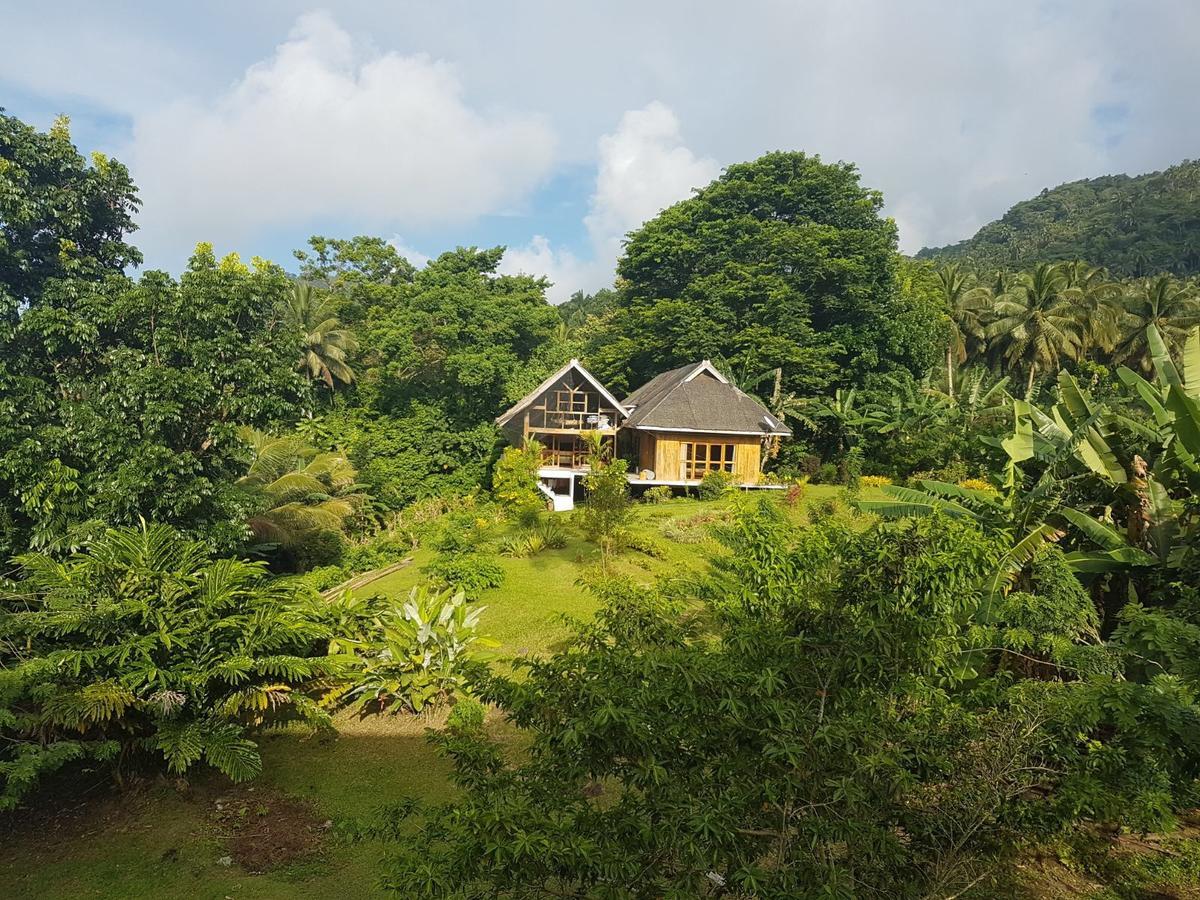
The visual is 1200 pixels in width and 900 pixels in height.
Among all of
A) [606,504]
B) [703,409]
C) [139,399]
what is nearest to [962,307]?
[703,409]

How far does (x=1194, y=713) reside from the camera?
454 cm

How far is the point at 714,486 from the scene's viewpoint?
24.6m

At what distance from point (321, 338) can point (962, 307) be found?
33.4 m

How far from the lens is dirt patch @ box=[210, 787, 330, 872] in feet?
22.9

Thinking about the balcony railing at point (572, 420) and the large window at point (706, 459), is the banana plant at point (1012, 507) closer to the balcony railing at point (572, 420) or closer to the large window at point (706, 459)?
the large window at point (706, 459)

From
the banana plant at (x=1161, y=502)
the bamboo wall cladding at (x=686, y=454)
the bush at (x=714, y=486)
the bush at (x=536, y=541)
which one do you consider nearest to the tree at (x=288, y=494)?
the bush at (x=536, y=541)

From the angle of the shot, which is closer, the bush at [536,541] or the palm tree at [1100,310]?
the bush at [536,541]

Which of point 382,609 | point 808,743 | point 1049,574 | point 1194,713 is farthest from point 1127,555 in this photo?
point 382,609

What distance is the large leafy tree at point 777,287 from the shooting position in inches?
1229

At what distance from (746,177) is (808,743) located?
36.7 m

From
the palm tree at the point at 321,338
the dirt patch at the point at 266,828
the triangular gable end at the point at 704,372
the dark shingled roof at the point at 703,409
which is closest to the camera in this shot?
the dirt patch at the point at 266,828

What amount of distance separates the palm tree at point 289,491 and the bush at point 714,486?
11.7 meters

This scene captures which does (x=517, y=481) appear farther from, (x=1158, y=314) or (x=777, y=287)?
(x=1158, y=314)

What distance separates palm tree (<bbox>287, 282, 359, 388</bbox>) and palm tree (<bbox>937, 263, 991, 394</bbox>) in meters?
30.6
